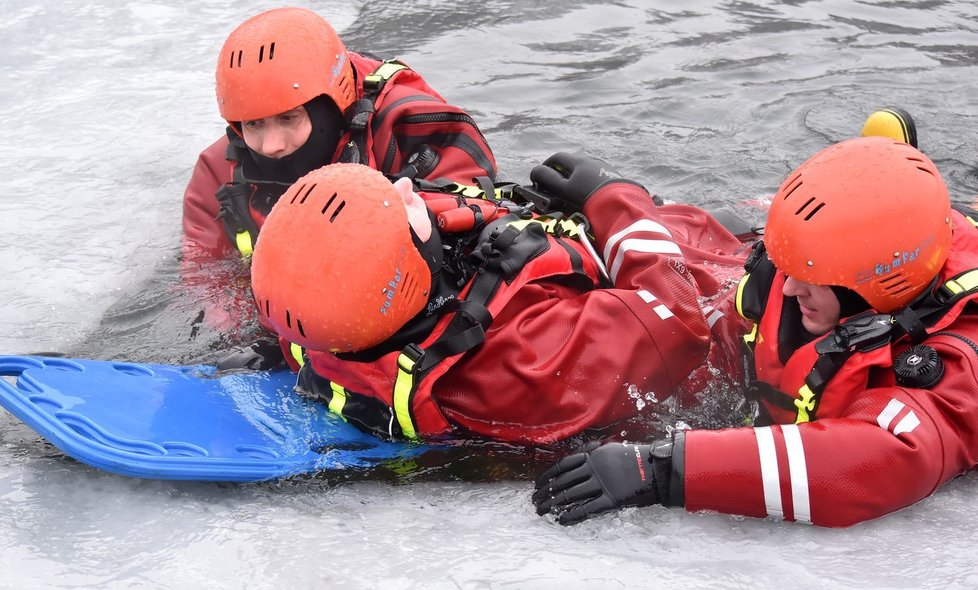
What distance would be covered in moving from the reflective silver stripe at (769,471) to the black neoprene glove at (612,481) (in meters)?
0.26

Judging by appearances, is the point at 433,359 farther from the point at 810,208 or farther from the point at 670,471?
the point at 810,208

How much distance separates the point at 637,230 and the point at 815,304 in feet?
2.56

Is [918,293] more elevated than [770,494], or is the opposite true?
[918,293]

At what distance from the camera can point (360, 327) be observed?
2.90 m

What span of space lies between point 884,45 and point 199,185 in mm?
4937

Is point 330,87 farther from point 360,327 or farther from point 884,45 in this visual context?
point 884,45

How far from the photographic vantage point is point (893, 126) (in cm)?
393

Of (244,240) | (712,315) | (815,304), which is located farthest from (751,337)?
(244,240)

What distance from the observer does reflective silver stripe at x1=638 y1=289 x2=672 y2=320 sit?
3278 mm

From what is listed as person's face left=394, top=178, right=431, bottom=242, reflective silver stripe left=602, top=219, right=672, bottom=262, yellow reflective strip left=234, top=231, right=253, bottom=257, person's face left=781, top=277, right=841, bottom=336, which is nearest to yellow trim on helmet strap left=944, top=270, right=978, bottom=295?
person's face left=781, top=277, right=841, bottom=336

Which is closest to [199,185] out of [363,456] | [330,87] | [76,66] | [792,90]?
[330,87]

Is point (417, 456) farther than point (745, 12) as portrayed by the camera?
No

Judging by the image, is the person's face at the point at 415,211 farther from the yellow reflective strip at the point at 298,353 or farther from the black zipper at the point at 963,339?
the black zipper at the point at 963,339

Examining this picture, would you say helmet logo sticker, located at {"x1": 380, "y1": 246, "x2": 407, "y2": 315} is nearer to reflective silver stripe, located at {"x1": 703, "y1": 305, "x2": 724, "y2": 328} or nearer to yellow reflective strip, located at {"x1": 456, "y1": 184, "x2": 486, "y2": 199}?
yellow reflective strip, located at {"x1": 456, "y1": 184, "x2": 486, "y2": 199}
